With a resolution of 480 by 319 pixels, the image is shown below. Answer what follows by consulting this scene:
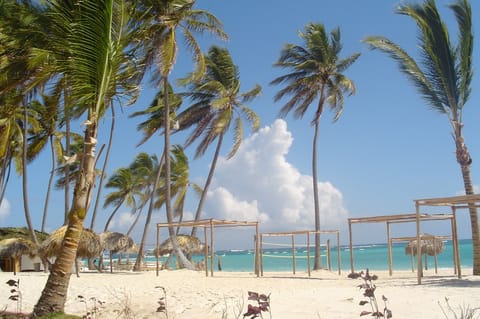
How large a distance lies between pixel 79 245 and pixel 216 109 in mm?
9281

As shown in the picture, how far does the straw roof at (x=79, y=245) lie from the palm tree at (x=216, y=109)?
25.6 ft

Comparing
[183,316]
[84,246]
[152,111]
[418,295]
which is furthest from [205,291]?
[152,111]

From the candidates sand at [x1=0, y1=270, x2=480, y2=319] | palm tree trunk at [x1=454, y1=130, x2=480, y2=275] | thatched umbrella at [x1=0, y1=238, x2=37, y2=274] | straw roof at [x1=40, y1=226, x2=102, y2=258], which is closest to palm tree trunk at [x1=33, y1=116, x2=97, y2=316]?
sand at [x1=0, y1=270, x2=480, y2=319]

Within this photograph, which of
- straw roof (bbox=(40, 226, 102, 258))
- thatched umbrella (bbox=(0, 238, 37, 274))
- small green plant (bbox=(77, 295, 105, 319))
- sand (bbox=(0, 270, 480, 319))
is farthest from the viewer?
thatched umbrella (bbox=(0, 238, 37, 274))

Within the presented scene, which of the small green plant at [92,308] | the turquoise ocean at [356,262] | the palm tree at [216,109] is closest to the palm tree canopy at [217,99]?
the palm tree at [216,109]

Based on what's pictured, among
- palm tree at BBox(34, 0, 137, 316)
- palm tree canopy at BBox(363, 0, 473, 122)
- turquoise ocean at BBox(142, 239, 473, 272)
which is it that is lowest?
turquoise ocean at BBox(142, 239, 473, 272)

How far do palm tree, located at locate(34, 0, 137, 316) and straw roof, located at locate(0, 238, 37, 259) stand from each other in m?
14.6

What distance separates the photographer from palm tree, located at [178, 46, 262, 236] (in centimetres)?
2370

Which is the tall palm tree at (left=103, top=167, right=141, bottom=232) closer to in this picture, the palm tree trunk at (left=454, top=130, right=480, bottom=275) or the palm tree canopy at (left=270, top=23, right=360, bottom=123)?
the palm tree canopy at (left=270, top=23, right=360, bottom=123)

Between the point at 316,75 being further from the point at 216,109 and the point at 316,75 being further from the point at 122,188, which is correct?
the point at 122,188

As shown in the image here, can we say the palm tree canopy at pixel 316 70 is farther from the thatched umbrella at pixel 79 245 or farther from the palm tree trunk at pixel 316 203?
the thatched umbrella at pixel 79 245

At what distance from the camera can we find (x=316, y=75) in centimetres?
2262

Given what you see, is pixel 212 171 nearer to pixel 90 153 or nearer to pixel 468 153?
pixel 468 153

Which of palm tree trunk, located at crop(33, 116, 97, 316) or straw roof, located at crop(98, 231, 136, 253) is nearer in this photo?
palm tree trunk, located at crop(33, 116, 97, 316)
